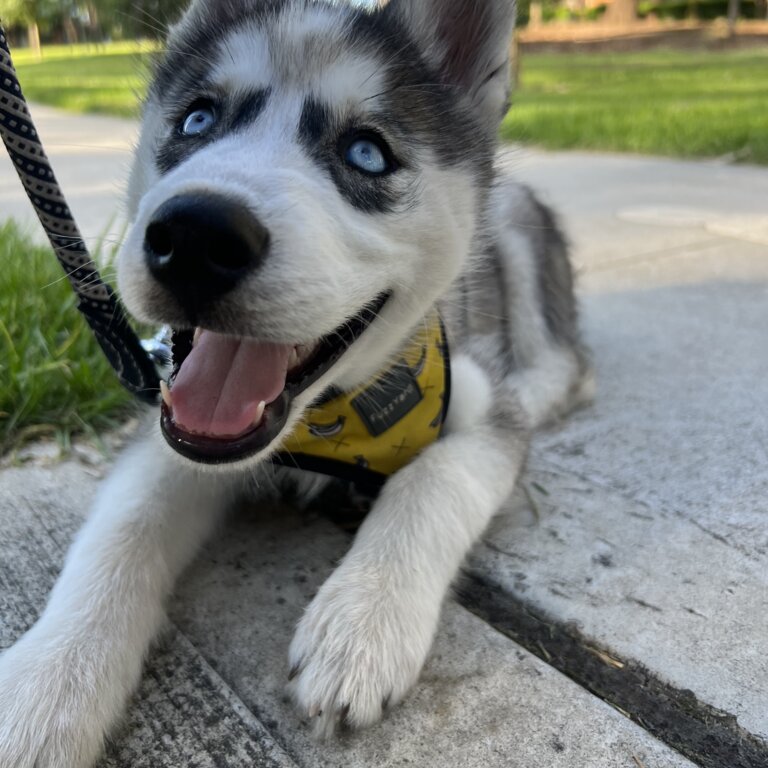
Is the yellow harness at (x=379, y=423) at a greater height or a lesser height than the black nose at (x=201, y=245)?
lesser

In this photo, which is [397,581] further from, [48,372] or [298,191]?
[48,372]

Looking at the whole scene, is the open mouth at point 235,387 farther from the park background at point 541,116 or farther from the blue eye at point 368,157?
the park background at point 541,116

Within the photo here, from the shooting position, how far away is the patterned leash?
6.22 ft

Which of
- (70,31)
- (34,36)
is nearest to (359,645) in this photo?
(34,36)

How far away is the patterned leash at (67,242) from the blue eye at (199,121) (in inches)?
14.1

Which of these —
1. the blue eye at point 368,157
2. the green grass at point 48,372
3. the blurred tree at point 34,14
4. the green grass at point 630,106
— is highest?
the blue eye at point 368,157

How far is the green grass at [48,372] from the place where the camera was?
2.65m

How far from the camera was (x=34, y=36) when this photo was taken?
63750 mm

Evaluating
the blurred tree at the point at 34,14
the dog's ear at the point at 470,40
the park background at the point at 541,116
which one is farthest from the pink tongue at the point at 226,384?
the blurred tree at the point at 34,14

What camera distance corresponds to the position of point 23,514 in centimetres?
215

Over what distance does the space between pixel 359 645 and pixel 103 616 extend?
0.53 meters

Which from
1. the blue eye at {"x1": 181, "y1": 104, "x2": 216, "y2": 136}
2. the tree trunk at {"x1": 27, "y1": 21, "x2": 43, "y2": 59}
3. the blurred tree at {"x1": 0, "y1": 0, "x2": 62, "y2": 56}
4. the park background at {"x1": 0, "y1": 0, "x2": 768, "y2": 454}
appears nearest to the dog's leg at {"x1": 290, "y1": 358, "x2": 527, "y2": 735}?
the blue eye at {"x1": 181, "y1": 104, "x2": 216, "y2": 136}

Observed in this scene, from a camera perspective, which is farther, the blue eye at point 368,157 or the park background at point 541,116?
the park background at point 541,116

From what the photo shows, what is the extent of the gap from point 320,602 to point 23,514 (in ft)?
3.23
